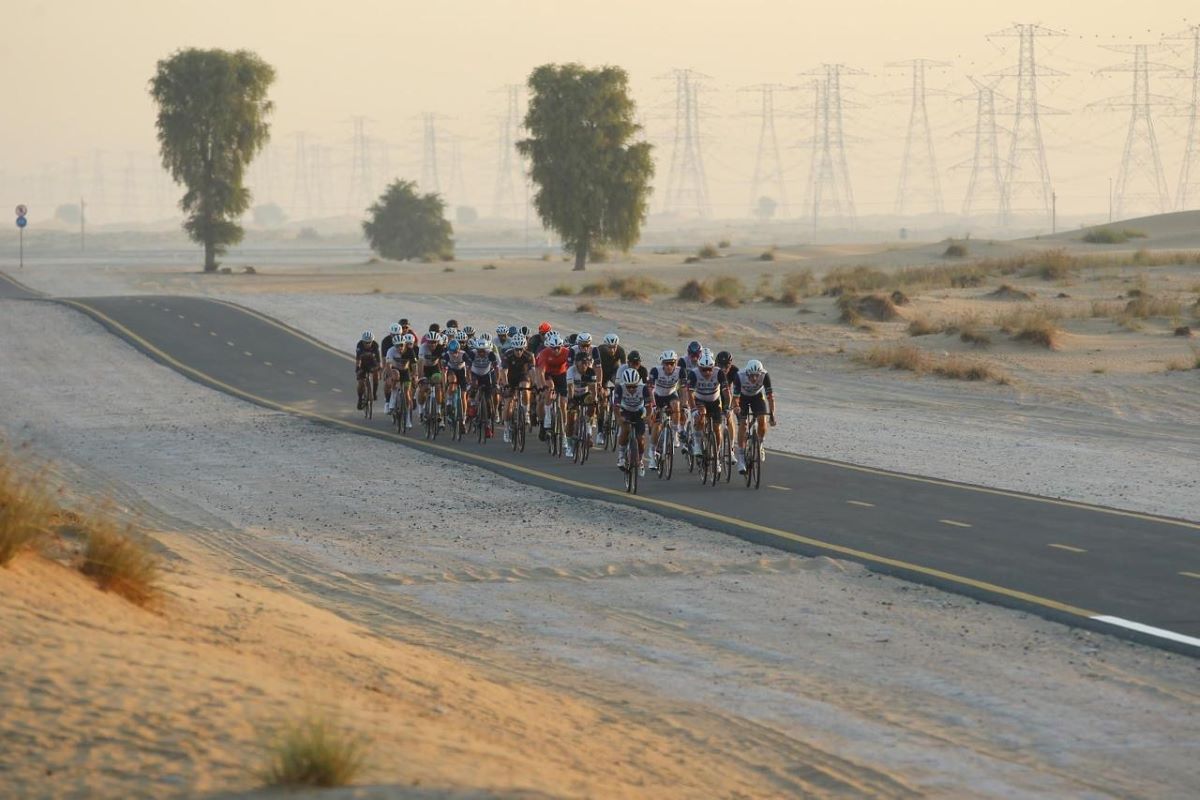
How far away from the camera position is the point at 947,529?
19328 millimetres

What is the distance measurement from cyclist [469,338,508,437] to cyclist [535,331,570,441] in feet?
5.46

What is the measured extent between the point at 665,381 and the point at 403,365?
8.75 m

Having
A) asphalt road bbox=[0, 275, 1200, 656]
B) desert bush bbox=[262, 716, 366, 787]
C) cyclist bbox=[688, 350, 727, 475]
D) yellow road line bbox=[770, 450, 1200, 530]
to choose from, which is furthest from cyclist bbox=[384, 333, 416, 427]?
desert bush bbox=[262, 716, 366, 787]

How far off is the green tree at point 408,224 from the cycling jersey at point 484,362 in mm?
106984

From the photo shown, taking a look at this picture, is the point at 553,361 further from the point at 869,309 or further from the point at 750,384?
the point at 869,309

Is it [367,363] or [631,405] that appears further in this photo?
[367,363]

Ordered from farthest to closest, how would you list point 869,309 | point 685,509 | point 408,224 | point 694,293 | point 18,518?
point 408,224 < point 694,293 < point 869,309 < point 685,509 < point 18,518

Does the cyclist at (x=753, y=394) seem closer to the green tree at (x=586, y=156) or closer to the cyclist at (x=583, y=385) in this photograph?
the cyclist at (x=583, y=385)

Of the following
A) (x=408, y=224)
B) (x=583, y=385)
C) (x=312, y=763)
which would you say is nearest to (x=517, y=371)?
(x=583, y=385)

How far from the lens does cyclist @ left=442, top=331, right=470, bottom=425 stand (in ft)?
95.8

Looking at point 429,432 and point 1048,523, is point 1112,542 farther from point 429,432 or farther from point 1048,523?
point 429,432

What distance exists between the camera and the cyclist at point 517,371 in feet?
89.6

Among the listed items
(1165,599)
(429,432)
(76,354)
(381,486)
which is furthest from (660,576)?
(76,354)

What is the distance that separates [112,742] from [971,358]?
1514 inches
